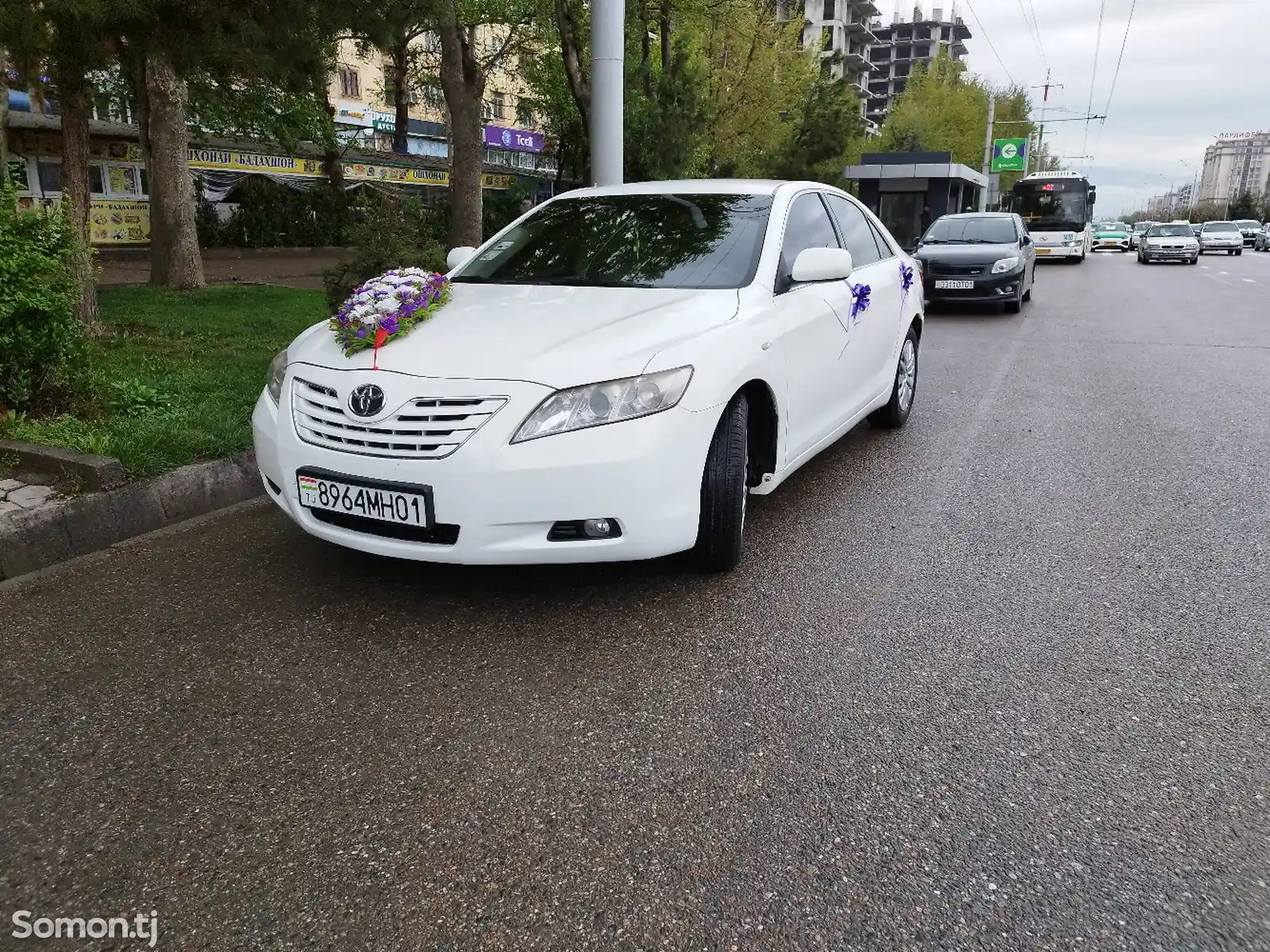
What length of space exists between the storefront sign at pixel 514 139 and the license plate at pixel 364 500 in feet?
137

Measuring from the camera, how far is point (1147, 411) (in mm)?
7148

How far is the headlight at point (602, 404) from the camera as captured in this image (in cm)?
324

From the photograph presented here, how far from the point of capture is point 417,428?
3287 mm

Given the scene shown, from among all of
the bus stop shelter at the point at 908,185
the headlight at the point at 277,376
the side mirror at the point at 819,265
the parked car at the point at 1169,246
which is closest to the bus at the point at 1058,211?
the bus stop shelter at the point at 908,185

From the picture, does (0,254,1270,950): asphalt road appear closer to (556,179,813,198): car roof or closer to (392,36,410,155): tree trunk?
(556,179,813,198): car roof

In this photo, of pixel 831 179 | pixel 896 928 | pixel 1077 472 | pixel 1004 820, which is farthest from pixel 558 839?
pixel 831 179

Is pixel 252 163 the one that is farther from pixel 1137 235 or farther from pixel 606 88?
pixel 1137 235

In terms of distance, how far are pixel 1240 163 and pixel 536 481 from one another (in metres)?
202

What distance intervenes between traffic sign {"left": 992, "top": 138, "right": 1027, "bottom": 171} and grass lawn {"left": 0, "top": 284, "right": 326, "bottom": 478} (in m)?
52.0

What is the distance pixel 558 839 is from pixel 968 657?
1619 mm

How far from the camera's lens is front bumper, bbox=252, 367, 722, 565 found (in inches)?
126

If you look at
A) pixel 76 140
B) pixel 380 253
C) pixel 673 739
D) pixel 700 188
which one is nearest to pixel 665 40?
pixel 380 253

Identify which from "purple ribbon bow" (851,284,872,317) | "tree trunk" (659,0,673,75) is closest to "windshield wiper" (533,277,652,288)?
"purple ribbon bow" (851,284,872,317)

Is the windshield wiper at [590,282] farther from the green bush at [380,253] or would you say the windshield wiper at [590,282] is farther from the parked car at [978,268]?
the parked car at [978,268]
